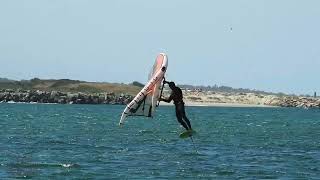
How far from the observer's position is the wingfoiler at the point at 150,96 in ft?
80.7

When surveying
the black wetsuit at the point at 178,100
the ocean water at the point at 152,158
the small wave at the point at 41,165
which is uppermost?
the black wetsuit at the point at 178,100

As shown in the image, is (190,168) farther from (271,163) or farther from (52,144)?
(52,144)

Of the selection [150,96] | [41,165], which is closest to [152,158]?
[41,165]

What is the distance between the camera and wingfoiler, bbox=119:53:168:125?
24594 millimetres

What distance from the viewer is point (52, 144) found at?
5488 centimetres

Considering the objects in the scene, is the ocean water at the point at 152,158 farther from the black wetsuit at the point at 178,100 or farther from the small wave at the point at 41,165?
the black wetsuit at the point at 178,100

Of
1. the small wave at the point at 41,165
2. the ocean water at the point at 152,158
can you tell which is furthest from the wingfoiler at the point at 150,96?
the small wave at the point at 41,165

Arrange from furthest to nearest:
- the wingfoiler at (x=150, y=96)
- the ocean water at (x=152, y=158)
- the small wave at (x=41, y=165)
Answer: the small wave at (x=41, y=165) → the ocean water at (x=152, y=158) → the wingfoiler at (x=150, y=96)

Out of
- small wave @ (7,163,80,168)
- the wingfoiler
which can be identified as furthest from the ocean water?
the wingfoiler

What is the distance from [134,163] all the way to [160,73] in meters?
17.3

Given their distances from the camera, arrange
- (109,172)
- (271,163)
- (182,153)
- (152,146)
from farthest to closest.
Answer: (152,146), (182,153), (271,163), (109,172)

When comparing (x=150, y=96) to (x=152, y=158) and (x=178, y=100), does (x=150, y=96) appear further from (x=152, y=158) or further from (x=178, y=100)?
(x=152, y=158)

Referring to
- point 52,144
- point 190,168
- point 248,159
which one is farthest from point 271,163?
point 52,144

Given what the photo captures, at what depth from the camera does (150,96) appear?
2522 centimetres
